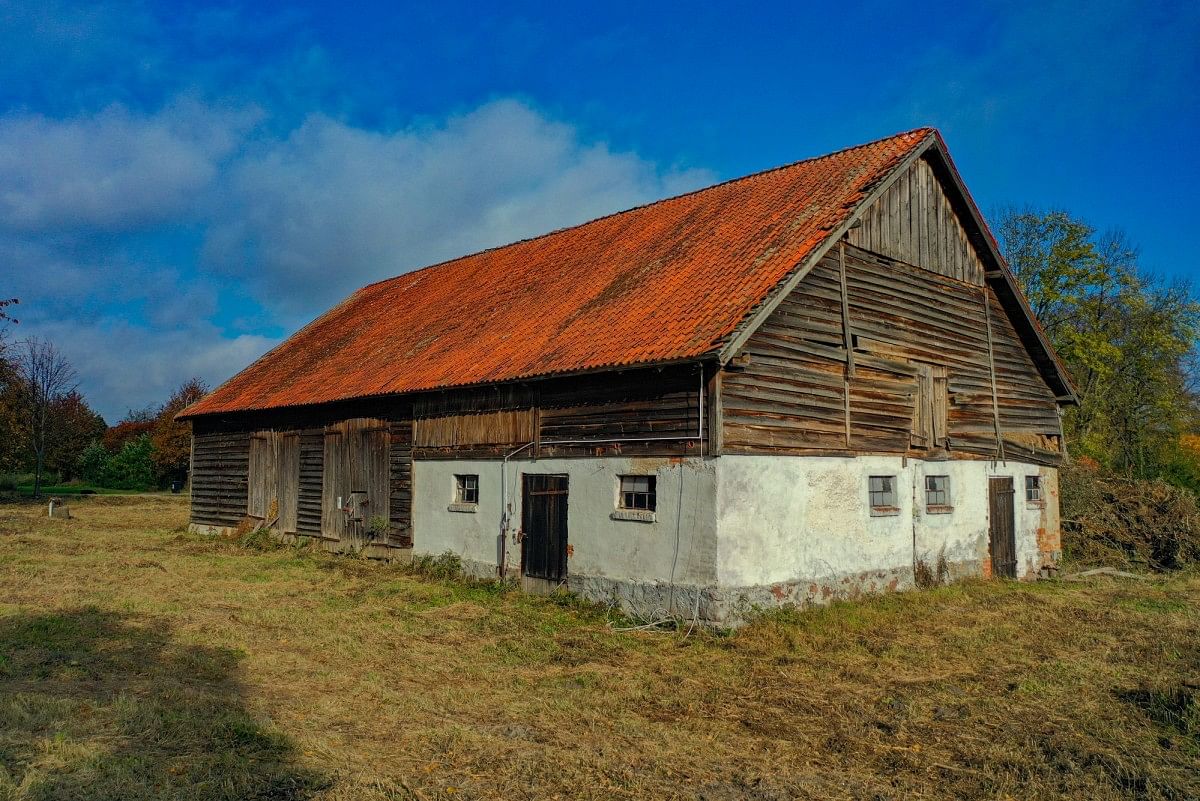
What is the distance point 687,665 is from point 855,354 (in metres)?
6.47

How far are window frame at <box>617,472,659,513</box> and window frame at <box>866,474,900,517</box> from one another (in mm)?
3817

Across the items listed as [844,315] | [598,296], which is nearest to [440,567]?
[598,296]

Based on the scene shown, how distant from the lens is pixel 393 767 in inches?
243

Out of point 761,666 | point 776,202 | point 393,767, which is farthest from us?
point 776,202

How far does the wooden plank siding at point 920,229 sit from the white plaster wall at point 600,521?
17.5ft

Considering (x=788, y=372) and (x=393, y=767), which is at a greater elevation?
(x=788, y=372)

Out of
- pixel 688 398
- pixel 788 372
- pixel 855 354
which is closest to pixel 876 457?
pixel 855 354

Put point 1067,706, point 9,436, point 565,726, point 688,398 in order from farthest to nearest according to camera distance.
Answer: point 9,436, point 688,398, point 1067,706, point 565,726

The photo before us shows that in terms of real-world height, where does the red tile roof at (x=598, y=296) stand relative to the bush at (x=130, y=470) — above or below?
above

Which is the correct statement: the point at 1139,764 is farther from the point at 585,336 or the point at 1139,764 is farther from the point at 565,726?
the point at 585,336

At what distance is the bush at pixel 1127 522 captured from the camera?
18266 millimetres

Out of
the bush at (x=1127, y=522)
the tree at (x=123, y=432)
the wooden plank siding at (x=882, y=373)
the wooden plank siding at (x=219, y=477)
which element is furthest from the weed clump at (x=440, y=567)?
the tree at (x=123, y=432)

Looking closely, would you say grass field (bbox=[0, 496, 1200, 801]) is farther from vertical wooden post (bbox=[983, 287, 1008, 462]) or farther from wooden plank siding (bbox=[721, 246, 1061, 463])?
vertical wooden post (bbox=[983, 287, 1008, 462])

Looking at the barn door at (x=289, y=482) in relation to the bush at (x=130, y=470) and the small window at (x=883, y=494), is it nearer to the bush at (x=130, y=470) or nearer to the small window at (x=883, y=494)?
the small window at (x=883, y=494)
